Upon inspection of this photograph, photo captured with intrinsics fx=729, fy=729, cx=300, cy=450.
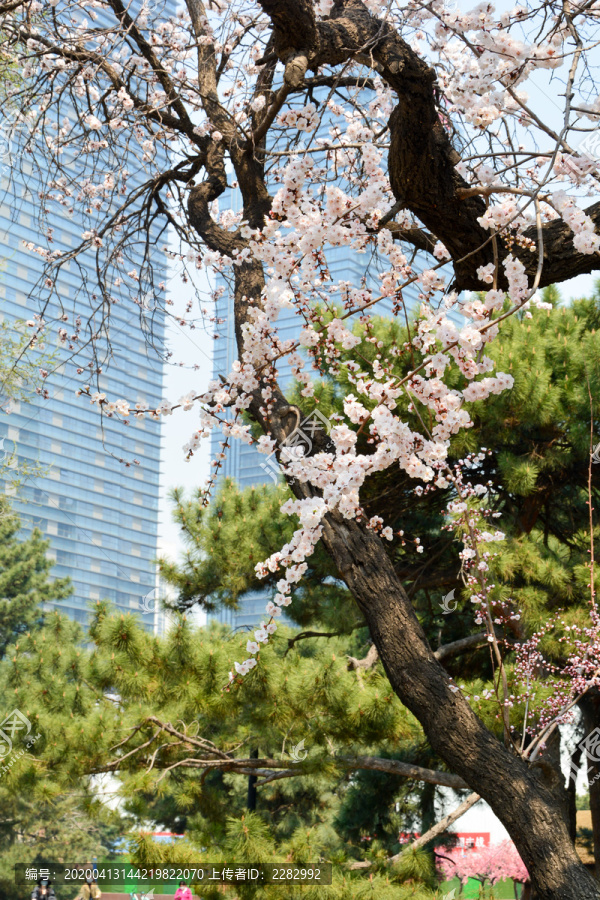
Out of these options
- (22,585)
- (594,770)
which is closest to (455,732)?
(594,770)

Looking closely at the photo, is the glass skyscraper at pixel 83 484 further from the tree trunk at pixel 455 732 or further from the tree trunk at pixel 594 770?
the tree trunk at pixel 455 732

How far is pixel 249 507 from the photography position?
15.7ft

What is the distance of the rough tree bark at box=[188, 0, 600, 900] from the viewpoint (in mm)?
1702

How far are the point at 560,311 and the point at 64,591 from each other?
9.12m

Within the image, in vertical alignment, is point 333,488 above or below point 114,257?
below

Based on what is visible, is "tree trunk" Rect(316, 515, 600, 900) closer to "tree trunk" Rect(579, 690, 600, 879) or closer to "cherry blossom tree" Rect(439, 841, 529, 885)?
"tree trunk" Rect(579, 690, 600, 879)

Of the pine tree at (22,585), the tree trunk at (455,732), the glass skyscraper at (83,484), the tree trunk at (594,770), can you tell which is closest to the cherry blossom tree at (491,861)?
the tree trunk at (594,770)

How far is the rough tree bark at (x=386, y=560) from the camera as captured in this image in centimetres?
170

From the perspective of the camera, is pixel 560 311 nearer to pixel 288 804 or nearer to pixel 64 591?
pixel 288 804

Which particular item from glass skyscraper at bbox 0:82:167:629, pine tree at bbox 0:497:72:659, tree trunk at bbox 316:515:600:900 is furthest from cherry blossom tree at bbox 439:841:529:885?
glass skyscraper at bbox 0:82:167:629

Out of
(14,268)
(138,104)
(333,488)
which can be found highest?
(14,268)

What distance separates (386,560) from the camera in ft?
6.49

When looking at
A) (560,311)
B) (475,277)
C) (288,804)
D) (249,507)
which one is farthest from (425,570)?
(288,804)

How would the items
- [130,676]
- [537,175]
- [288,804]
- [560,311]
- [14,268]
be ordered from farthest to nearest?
[14,268] → [288,804] → [560,311] → [130,676] → [537,175]
